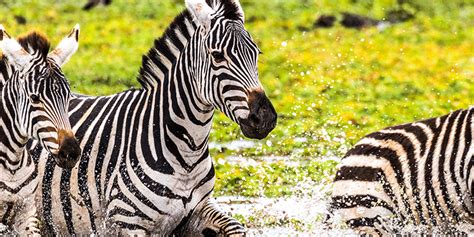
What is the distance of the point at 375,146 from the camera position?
941 centimetres

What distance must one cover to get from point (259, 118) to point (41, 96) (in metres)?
1.58

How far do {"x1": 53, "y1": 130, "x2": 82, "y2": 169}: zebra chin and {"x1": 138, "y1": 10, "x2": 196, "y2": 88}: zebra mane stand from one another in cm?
99

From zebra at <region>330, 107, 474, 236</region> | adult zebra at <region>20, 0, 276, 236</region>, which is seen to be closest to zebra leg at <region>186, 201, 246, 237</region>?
adult zebra at <region>20, 0, 276, 236</region>

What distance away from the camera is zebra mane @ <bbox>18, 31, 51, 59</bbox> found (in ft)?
27.6

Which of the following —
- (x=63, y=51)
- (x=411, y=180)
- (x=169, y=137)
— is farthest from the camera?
(x=411, y=180)

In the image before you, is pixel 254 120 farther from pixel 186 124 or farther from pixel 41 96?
pixel 41 96

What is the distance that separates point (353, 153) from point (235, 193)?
10.6 feet

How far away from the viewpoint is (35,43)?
846 centimetres

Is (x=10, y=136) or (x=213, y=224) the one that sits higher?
(x=10, y=136)

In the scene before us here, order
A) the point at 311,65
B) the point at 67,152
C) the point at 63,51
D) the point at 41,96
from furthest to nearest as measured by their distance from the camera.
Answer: the point at 311,65 → the point at 63,51 → the point at 41,96 → the point at 67,152

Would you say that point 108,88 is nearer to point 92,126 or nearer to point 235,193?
point 235,193

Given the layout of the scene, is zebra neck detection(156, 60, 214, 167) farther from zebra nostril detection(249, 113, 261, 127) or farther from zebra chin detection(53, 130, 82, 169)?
zebra chin detection(53, 130, 82, 169)

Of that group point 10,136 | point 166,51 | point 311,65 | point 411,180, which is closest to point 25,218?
point 10,136

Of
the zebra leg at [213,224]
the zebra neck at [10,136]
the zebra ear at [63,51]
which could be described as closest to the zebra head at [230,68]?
the zebra leg at [213,224]
